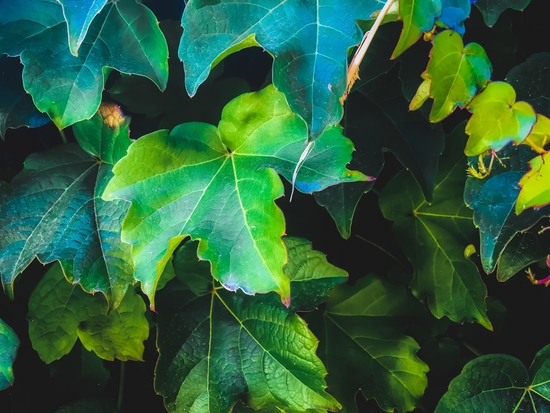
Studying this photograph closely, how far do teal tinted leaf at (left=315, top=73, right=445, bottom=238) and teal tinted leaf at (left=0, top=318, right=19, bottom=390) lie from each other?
1.45ft

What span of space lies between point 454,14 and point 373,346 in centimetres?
52

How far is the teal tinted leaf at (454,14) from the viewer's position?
440 millimetres

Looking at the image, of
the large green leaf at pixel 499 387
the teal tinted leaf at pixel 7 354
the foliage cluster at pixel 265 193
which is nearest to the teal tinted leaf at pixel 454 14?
the foliage cluster at pixel 265 193

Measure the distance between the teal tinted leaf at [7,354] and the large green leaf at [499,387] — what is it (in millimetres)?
604

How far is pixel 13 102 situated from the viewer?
61 cm

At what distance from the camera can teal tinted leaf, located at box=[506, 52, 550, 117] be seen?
559mm

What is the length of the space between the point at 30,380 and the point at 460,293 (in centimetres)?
75

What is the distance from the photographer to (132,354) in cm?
69

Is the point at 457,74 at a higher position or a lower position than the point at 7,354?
higher

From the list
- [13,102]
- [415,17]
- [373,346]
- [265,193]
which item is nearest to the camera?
[415,17]

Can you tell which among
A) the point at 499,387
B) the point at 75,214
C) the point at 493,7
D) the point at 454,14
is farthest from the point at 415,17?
the point at 499,387

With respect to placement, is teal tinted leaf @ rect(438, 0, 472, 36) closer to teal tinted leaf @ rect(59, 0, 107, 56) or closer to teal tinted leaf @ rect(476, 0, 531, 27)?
teal tinted leaf @ rect(476, 0, 531, 27)

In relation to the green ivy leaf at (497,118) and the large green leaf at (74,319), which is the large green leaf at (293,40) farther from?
the large green leaf at (74,319)

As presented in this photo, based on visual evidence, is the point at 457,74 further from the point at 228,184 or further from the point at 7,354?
the point at 7,354
